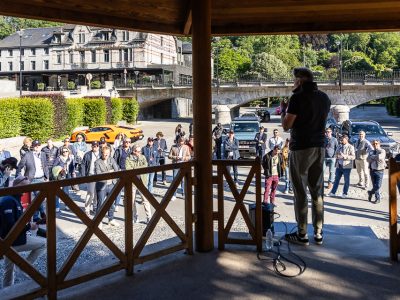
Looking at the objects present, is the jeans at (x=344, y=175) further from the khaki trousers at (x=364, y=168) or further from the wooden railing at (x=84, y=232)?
the wooden railing at (x=84, y=232)

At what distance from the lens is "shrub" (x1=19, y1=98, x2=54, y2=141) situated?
31631 millimetres

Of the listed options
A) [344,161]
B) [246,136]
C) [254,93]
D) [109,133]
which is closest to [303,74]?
[344,161]

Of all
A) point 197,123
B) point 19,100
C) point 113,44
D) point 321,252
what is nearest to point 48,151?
point 197,123

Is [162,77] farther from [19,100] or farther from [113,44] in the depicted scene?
[19,100]

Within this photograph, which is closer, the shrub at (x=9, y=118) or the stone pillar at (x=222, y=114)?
the shrub at (x=9, y=118)

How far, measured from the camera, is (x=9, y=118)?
97.7 ft

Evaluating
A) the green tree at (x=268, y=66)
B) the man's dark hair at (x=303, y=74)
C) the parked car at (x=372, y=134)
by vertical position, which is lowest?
the parked car at (x=372, y=134)

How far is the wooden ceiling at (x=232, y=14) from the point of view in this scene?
5230 millimetres

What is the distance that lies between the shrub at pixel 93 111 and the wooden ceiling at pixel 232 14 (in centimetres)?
3662

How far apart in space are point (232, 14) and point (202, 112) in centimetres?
170

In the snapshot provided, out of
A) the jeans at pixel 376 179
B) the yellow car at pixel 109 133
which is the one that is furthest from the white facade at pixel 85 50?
the jeans at pixel 376 179

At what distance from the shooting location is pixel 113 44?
270 ft

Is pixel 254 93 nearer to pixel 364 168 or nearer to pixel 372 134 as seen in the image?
pixel 372 134

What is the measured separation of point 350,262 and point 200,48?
2.84 m
